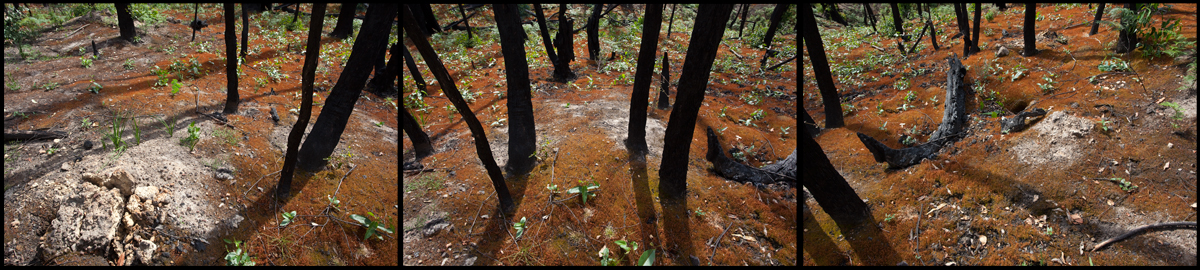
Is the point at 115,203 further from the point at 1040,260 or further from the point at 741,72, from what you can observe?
the point at 741,72

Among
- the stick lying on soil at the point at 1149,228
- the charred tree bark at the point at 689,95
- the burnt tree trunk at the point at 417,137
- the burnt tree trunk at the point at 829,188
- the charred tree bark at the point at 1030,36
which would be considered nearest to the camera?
the stick lying on soil at the point at 1149,228

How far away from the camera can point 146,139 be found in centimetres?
434

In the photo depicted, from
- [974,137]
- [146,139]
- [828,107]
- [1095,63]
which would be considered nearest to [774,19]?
[828,107]

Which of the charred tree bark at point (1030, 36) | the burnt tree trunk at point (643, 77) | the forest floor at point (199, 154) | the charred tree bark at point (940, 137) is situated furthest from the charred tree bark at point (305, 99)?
the charred tree bark at point (1030, 36)

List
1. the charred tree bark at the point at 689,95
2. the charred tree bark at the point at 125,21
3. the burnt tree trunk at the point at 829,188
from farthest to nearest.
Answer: the charred tree bark at the point at 125,21, the burnt tree trunk at the point at 829,188, the charred tree bark at the point at 689,95

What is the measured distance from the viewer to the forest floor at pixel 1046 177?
342 cm

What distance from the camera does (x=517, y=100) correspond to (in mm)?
4609

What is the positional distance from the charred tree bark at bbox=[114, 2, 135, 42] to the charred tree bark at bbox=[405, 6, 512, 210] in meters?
9.67

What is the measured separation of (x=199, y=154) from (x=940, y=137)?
284 inches

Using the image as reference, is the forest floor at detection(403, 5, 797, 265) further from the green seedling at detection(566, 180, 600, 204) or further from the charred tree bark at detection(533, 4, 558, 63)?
the charred tree bark at detection(533, 4, 558, 63)

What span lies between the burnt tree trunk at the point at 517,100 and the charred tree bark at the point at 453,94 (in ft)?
2.55

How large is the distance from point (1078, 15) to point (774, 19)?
7007mm

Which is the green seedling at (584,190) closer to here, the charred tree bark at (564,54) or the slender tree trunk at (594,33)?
the charred tree bark at (564,54)

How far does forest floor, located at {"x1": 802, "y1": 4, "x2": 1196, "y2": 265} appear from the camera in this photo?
342cm
